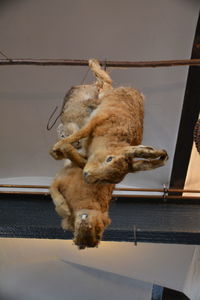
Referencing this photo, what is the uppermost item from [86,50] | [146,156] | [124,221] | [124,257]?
[86,50]

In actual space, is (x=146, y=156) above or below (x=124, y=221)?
above

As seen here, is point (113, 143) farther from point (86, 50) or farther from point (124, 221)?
point (86, 50)

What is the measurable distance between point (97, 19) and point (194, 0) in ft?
2.46

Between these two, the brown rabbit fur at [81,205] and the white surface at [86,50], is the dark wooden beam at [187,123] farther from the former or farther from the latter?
the brown rabbit fur at [81,205]

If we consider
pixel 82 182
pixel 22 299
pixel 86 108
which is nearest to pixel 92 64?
pixel 86 108

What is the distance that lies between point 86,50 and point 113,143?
2.04 metres

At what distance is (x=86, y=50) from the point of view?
2.87 m

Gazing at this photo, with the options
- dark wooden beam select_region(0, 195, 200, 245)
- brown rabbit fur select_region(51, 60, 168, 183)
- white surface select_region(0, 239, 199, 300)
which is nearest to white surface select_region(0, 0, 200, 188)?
dark wooden beam select_region(0, 195, 200, 245)

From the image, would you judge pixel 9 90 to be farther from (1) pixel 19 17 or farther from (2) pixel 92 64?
(2) pixel 92 64

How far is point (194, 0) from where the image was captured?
2.56m

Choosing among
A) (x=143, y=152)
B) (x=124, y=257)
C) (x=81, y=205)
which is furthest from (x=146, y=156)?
(x=124, y=257)

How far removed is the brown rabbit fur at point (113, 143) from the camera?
905 mm

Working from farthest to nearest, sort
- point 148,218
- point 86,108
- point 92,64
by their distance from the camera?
point 148,218 → point 92,64 → point 86,108

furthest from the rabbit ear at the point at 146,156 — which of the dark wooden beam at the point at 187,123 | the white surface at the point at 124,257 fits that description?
the white surface at the point at 124,257
